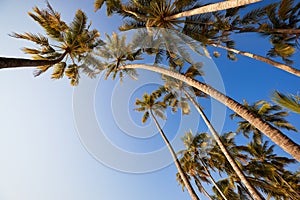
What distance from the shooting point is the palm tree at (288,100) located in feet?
7.48

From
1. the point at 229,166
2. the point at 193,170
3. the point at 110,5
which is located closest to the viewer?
the point at 110,5

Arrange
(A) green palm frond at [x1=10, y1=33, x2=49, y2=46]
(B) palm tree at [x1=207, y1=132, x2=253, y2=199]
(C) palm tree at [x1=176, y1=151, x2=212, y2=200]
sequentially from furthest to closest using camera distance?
1. (C) palm tree at [x1=176, y1=151, x2=212, y2=200]
2. (B) palm tree at [x1=207, y1=132, x2=253, y2=199]
3. (A) green palm frond at [x1=10, y1=33, x2=49, y2=46]

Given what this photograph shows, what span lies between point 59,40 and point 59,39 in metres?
0.05

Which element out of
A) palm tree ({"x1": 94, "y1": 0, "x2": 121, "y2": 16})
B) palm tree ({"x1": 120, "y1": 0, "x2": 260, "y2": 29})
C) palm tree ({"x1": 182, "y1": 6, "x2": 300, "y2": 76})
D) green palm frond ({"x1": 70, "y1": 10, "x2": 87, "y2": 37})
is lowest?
palm tree ({"x1": 182, "y1": 6, "x2": 300, "y2": 76})

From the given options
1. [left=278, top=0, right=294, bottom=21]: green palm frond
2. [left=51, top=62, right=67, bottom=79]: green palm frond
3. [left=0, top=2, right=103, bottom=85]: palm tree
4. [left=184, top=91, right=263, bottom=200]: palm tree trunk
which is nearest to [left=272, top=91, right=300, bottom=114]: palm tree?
[left=0, top=2, right=103, bottom=85]: palm tree

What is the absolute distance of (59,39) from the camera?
8.72 meters

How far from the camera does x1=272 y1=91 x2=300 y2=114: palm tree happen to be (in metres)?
2.28

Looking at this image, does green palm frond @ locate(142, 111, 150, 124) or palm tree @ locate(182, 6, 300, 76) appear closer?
palm tree @ locate(182, 6, 300, 76)

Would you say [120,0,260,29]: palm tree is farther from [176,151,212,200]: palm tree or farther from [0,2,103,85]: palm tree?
[176,151,212,200]: palm tree

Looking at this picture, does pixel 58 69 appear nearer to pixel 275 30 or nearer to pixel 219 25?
pixel 219 25

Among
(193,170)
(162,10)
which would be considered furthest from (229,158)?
(193,170)

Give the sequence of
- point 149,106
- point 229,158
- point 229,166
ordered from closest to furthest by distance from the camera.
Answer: point 229,158 → point 229,166 → point 149,106

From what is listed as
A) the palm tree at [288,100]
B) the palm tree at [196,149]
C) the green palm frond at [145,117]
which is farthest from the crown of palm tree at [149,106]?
the palm tree at [288,100]

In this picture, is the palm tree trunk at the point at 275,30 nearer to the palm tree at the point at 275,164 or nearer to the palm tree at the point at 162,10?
the palm tree at the point at 162,10
